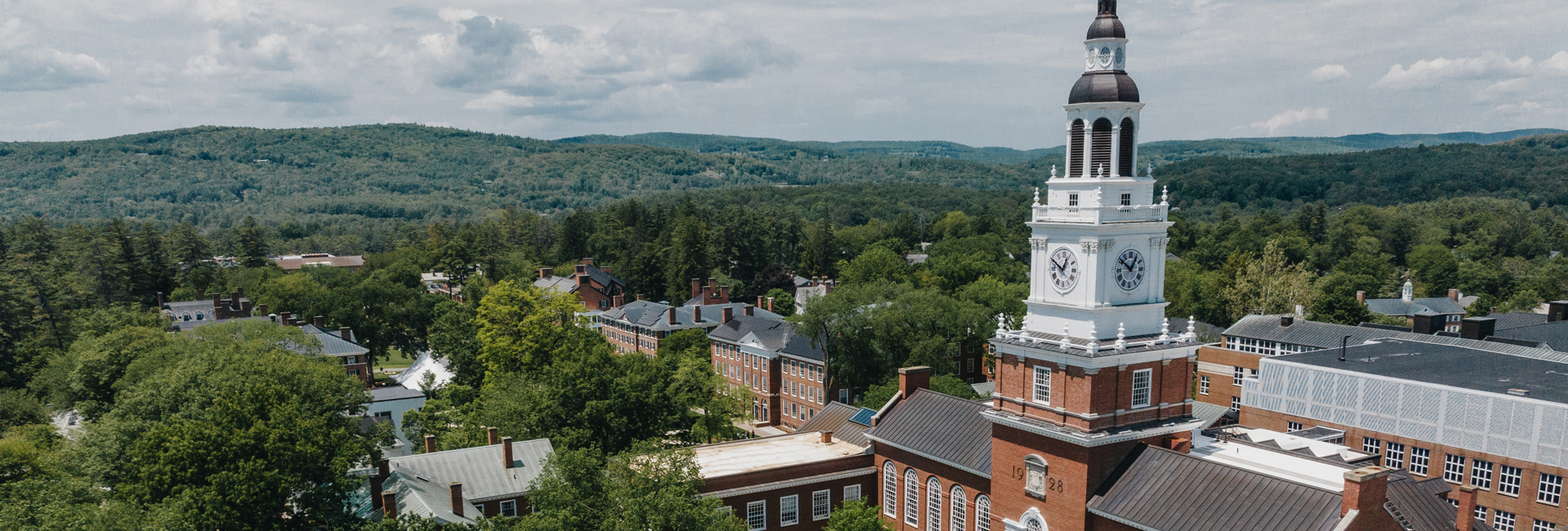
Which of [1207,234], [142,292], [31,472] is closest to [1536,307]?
[1207,234]

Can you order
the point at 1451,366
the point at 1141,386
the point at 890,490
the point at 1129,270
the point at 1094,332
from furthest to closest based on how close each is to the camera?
1. the point at 1451,366
2. the point at 890,490
3. the point at 1129,270
4. the point at 1141,386
5. the point at 1094,332

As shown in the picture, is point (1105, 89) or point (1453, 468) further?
point (1453, 468)

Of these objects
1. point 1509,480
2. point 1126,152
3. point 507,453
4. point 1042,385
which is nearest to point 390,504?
point 507,453

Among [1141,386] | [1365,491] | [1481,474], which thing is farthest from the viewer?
[1481,474]

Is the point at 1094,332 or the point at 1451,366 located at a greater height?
the point at 1094,332

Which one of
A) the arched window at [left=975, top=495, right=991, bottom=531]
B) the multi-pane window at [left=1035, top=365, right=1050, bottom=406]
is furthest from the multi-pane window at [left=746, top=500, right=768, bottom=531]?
the multi-pane window at [left=1035, top=365, right=1050, bottom=406]

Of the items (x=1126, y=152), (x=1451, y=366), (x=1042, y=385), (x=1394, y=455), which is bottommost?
(x=1394, y=455)

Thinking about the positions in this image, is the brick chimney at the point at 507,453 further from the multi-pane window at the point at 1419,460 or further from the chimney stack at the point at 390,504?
the multi-pane window at the point at 1419,460

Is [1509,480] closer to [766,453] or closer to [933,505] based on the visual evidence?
[933,505]
